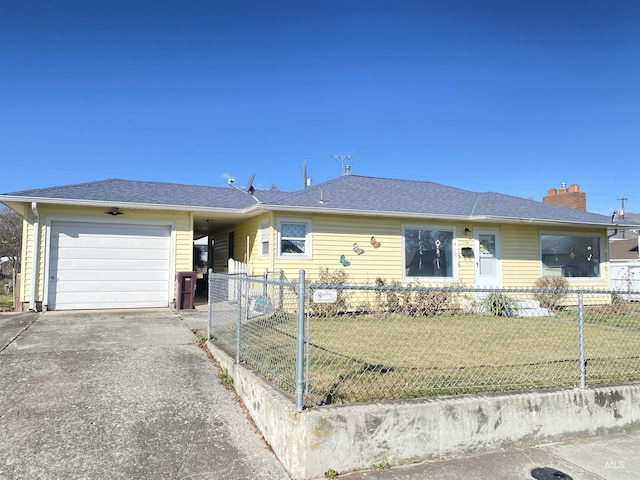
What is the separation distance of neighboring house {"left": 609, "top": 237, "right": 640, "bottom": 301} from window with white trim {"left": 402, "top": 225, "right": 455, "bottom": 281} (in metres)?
5.30

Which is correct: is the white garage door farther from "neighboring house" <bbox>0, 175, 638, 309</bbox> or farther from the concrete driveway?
the concrete driveway

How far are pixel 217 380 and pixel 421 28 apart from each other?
31.6 feet

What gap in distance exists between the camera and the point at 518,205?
1373cm

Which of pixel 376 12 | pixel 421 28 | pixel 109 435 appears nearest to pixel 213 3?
→ pixel 376 12

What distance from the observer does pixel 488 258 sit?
12766mm

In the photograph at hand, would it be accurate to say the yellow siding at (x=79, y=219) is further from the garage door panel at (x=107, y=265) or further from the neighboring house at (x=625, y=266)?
the neighboring house at (x=625, y=266)

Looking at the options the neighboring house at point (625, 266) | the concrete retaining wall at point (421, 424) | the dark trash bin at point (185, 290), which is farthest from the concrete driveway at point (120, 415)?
the neighboring house at point (625, 266)

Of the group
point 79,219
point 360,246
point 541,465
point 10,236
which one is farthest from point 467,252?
point 10,236

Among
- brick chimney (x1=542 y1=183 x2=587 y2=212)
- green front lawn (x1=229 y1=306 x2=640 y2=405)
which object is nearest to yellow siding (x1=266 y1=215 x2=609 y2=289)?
green front lawn (x1=229 y1=306 x2=640 y2=405)

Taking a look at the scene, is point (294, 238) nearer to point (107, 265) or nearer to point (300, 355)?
point (107, 265)

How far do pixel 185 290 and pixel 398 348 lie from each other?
6.41 meters

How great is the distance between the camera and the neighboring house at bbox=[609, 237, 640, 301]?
1767 centimetres

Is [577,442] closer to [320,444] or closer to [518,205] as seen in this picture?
[320,444]

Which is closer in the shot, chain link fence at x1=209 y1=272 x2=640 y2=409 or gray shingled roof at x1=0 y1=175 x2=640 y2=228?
chain link fence at x1=209 y1=272 x2=640 y2=409
